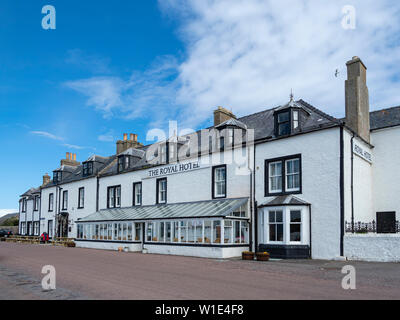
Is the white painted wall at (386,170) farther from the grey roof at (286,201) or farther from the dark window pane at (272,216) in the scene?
the dark window pane at (272,216)

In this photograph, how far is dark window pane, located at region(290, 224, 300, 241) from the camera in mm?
20719

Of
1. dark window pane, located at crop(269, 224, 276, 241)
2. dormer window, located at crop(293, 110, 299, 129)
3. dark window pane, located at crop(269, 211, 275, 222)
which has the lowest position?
dark window pane, located at crop(269, 224, 276, 241)

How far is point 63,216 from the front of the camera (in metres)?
42.8

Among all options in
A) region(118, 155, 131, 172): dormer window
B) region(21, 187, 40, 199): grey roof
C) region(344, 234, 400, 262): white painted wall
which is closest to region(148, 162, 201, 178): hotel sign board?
region(118, 155, 131, 172): dormer window

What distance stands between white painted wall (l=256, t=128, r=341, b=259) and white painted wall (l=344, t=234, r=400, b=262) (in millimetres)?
621

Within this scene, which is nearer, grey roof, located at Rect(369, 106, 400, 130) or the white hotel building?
the white hotel building

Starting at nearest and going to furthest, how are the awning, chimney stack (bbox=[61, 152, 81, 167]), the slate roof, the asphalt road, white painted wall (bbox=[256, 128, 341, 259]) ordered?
the asphalt road
white painted wall (bbox=[256, 128, 341, 259])
the slate roof
the awning
chimney stack (bbox=[61, 152, 81, 167])

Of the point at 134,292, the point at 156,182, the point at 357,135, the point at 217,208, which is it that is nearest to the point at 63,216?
the point at 156,182

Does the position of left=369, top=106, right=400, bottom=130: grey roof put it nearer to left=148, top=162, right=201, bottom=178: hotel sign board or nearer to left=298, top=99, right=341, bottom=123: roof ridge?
left=298, top=99, right=341, bottom=123: roof ridge

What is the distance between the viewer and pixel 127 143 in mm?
40375
